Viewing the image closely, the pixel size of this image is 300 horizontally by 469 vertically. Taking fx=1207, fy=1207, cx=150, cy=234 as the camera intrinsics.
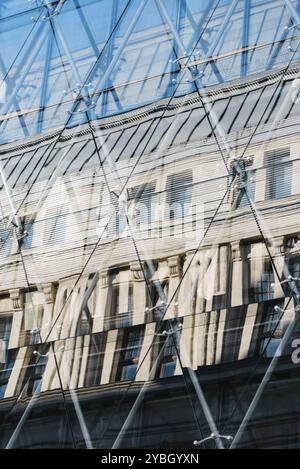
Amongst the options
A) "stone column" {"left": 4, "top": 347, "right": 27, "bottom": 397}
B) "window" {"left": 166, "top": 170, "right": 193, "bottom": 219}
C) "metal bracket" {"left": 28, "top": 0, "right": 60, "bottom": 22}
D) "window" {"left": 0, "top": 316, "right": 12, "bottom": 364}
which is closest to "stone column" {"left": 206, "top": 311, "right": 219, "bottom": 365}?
"window" {"left": 166, "top": 170, "right": 193, "bottom": 219}

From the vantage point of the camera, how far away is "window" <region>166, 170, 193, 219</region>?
6.24 m

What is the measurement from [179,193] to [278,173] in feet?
1.78

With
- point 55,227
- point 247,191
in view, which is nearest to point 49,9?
point 55,227

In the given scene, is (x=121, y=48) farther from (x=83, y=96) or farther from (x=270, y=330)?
(x=270, y=330)

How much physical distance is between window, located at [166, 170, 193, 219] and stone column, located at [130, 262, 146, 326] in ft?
1.08

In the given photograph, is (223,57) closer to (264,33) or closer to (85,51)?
(264,33)

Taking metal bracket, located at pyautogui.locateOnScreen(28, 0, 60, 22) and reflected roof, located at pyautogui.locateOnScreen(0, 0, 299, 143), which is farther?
metal bracket, located at pyautogui.locateOnScreen(28, 0, 60, 22)

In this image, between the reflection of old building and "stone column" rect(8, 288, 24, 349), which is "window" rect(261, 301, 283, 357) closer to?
the reflection of old building

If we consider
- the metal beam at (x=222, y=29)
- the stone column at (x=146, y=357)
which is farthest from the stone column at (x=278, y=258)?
the metal beam at (x=222, y=29)

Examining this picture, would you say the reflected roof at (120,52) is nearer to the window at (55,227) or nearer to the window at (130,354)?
the window at (55,227)

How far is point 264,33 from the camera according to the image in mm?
6422

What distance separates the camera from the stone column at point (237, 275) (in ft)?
19.3

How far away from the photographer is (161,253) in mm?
6191

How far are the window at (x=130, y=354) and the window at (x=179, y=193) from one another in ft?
2.13
